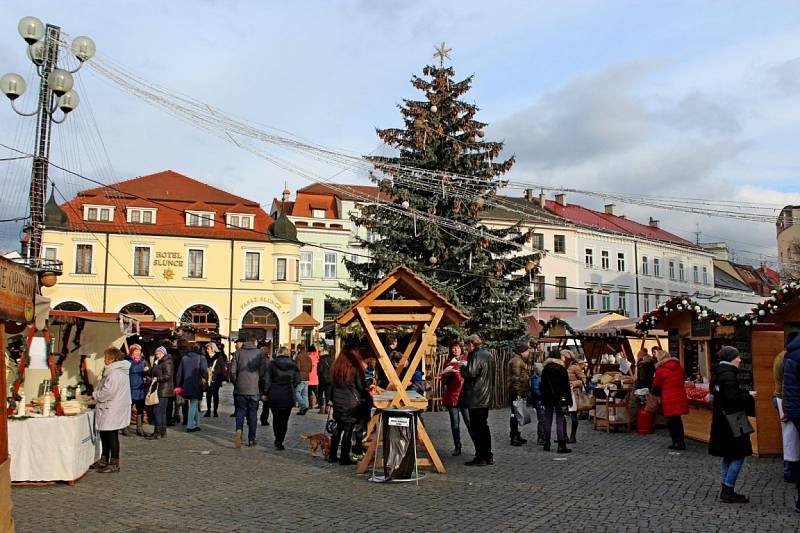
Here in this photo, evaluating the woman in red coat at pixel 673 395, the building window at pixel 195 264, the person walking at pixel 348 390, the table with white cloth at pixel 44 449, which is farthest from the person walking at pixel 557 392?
the building window at pixel 195 264

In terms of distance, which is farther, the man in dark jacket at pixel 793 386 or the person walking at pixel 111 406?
the person walking at pixel 111 406

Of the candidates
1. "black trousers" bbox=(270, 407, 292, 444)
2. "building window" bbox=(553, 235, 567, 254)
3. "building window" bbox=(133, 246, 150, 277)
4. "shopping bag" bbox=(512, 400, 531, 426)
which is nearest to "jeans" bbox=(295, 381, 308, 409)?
"black trousers" bbox=(270, 407, 292, 444)

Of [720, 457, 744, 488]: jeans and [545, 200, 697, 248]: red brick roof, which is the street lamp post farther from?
[545, 200, 697, 248]: red brick roof

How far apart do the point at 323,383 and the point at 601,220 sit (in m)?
48.2

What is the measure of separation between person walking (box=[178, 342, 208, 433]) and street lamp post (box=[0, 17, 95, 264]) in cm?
427

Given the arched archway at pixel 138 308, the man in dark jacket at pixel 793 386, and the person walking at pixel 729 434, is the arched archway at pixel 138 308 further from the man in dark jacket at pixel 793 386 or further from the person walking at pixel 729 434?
the man in dark jacket at pixel 793 386

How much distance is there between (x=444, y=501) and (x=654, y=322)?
10.0 m

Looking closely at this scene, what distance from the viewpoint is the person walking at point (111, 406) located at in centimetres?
1010

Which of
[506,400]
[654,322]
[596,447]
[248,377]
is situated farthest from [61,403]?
[506,400]

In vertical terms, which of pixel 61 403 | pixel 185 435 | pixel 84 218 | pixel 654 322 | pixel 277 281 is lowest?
pixel 185 435

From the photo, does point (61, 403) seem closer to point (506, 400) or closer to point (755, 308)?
point (755, 308)

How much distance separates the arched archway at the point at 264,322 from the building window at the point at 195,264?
13.4 feet

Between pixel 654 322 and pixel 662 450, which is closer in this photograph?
pixel 662 450

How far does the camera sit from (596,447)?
1343cm
